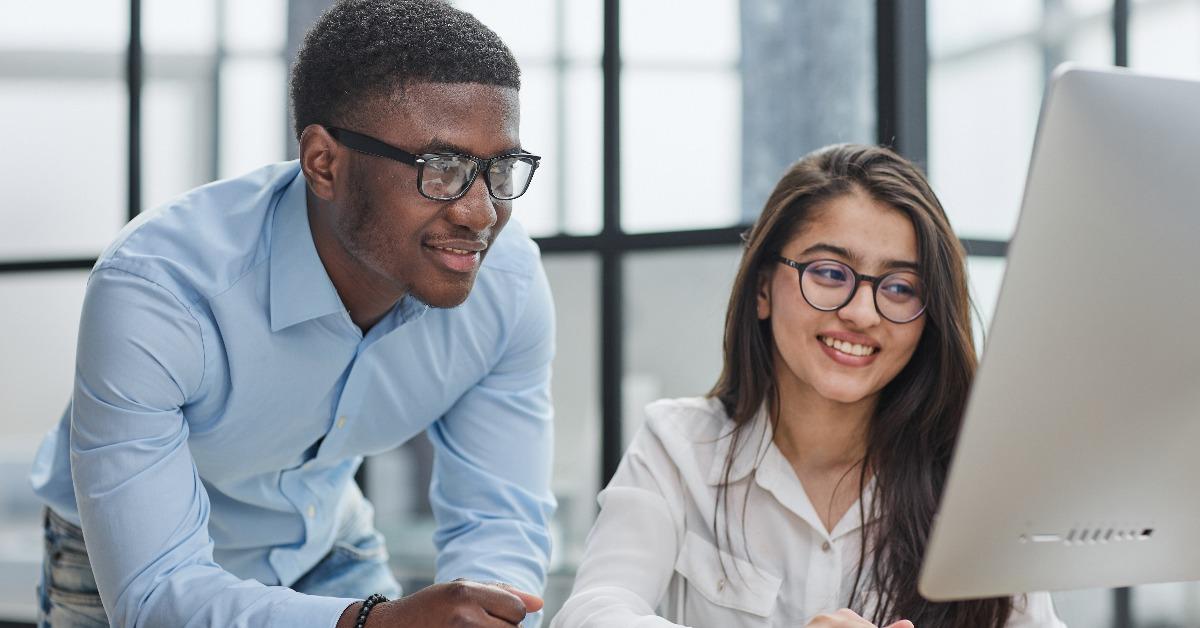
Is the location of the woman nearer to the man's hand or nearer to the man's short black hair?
the man's hand

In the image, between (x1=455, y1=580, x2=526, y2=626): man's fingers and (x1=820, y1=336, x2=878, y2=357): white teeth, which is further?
(x1=820, y1=336, x2=878, y2=357): white teeth

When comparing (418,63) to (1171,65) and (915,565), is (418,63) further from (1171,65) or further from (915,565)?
(1171,65)

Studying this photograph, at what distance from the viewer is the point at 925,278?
141cm

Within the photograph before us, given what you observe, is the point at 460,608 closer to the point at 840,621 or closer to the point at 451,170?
the point at 840,621

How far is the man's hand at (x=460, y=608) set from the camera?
1.21m

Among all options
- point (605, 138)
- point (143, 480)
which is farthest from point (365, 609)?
point (605, 138)

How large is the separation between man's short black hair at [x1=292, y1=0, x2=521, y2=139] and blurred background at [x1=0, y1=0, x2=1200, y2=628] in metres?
0.85

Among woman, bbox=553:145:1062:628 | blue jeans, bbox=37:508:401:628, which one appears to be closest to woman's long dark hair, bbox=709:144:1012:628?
woman, bbox=553:145:1062:628

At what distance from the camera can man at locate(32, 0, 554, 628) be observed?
1383 mm

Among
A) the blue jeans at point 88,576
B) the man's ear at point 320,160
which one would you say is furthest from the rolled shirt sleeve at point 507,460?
the man's ear at point 320,160

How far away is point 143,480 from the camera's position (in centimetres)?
137

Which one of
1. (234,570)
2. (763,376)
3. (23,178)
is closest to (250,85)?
(23,178)

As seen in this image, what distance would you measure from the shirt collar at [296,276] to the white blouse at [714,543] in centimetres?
47

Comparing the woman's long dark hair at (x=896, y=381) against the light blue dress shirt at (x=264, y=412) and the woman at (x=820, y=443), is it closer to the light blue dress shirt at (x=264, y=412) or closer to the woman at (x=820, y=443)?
the woman at (x=820, y=443)
